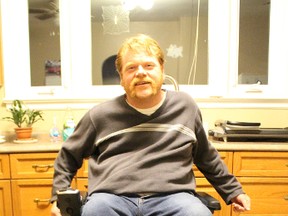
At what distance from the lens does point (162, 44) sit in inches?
97.7

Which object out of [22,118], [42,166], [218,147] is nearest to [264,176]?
[218,147]

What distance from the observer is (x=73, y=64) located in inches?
95.6

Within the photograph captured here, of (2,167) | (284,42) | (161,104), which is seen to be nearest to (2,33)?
(2,167)

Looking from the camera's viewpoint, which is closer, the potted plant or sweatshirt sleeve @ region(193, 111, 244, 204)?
sweatshirt sleeve @ region(193, 111, 244, 204)

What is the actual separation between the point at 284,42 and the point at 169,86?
925 millimetres

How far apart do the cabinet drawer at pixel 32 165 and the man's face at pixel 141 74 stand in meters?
0.85

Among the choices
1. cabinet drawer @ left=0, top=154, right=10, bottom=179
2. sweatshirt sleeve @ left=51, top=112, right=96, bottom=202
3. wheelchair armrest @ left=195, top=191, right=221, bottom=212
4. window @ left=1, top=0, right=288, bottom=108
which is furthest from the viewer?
window @ left=1, top=0, right=288, bottom=108

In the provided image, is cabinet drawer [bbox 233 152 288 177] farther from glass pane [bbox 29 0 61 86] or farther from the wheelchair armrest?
glass pane [bbox 29 0 61 86]

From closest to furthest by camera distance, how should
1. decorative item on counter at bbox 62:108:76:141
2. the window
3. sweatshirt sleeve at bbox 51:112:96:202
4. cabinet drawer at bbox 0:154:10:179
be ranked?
1. sweatshirt sleeve at bbox 51:112:96:202
2. cabinet drawer at bbox 0:154:10:179
3. decorative item on counter at bbox 62:108:76:141
4. the window

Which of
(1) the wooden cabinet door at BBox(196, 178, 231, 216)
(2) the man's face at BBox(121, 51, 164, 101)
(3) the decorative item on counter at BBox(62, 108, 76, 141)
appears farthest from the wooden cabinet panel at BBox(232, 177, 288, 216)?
(3) the decorative item on counter at BBox(62, 108, 76, 141)

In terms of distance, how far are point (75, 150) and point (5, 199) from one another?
32.8 inches

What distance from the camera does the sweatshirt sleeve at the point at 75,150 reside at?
140 cm

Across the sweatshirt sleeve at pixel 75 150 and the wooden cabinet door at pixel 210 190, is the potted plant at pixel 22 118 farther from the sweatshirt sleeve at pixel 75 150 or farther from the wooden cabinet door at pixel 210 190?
the wooden cabinet door at pixel 210 190

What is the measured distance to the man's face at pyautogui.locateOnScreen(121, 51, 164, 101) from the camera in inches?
53.6
